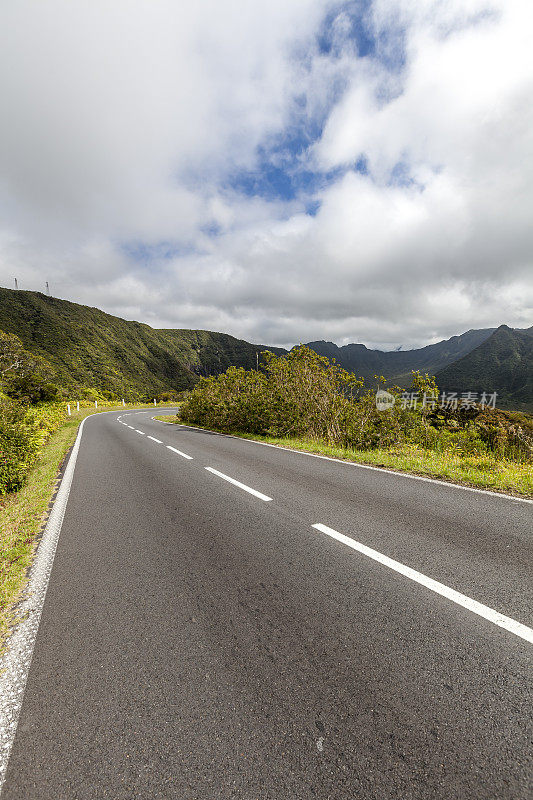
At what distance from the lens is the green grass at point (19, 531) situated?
2.92 m

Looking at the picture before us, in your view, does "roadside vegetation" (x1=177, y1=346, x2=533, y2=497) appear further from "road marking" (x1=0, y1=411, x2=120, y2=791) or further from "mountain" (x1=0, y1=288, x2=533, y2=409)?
"mountain" (x1=0, y1=288, x2=533, y2=409)

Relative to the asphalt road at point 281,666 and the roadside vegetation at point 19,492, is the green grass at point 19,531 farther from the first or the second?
the asphalt road at point 281,666

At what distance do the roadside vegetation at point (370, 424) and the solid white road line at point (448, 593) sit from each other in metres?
3.41

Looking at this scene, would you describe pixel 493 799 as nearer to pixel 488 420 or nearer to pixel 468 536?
pixel 468 536

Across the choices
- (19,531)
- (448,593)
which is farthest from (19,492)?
(448,593)

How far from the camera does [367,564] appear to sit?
315 centimetres

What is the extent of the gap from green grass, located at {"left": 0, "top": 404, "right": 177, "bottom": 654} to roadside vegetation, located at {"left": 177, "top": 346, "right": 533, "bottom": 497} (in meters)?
6.44

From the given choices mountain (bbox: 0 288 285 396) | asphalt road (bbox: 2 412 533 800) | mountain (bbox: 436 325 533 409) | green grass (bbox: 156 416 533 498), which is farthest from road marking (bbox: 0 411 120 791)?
mountain (bbox: 436 325 533 409)

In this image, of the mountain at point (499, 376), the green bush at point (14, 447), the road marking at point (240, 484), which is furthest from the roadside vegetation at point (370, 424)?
the mountain at point (499, 376)

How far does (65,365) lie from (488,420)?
8661cm

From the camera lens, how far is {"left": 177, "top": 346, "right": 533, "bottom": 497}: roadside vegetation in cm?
704

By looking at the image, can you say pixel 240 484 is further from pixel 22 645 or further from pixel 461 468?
pixel 461 468

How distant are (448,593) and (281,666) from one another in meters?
1.51

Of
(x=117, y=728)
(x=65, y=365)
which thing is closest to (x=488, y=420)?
(x=117, y=728)
